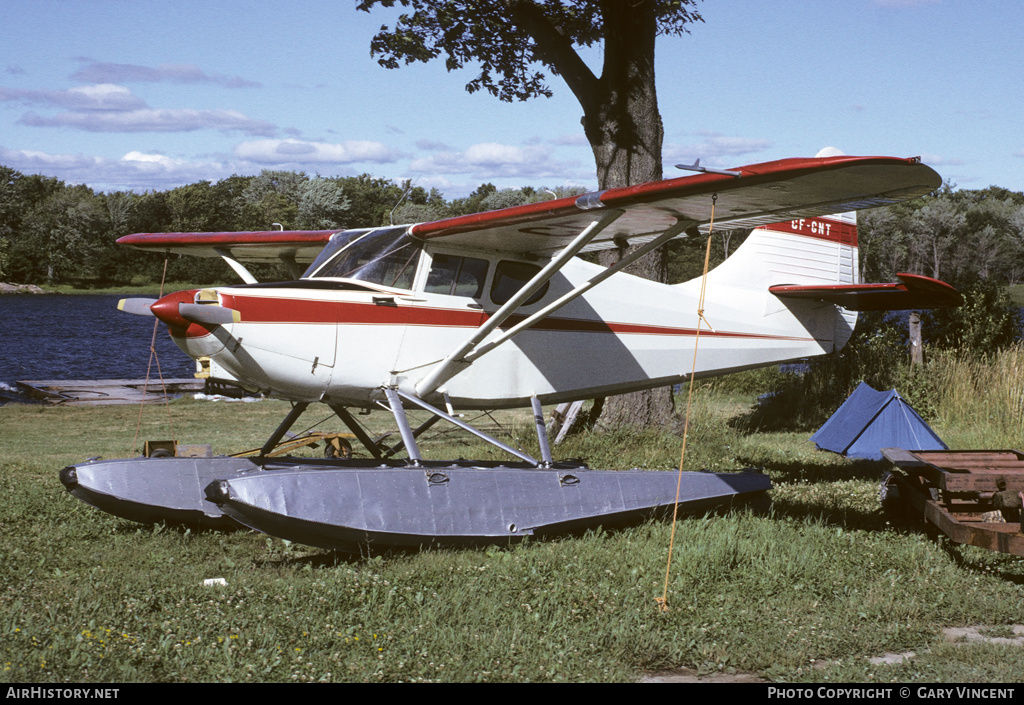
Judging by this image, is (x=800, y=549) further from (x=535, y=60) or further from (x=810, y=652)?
(x=535, y=60)

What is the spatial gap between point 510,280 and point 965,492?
3933mm

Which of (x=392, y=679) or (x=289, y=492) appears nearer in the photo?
(x=392, y=679)

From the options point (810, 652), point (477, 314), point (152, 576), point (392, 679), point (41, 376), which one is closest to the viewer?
point (392, 679)

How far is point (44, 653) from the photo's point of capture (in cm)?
405

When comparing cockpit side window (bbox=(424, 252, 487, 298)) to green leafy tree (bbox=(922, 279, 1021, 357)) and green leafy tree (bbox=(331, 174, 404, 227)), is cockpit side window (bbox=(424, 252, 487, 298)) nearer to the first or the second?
green leafy tree (bbox=(922, 279, 1021, 357))

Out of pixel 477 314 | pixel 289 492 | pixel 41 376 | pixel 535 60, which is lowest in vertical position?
pixel 41 376

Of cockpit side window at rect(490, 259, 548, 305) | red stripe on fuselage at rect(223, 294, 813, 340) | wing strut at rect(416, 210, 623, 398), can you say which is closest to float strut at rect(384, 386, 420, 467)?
wing strut at rect(416, 210, 623, 398)

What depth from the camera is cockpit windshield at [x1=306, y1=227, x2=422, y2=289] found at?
701 cm

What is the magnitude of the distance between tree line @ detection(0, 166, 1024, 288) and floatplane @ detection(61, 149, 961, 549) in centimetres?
4995

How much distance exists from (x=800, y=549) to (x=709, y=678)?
213 centimetres

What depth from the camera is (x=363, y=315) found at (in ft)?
22.0

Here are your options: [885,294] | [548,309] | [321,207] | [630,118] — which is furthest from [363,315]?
[321,207]

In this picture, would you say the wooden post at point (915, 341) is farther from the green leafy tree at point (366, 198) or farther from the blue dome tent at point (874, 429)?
the green leafy tree at point (366, 198)

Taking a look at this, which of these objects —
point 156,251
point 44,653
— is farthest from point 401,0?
point 44,653
